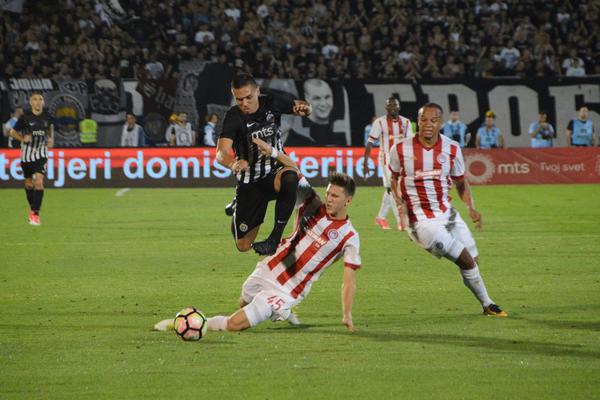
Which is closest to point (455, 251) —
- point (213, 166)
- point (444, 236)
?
point (444, 236)

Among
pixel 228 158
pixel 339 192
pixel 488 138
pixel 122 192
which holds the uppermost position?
pixel 228 158

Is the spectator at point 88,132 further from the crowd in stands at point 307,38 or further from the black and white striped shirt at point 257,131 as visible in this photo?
the black and white striped shirt at point 257,131

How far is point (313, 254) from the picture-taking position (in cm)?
856

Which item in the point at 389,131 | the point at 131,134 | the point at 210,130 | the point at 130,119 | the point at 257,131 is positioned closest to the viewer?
the point at 257,131

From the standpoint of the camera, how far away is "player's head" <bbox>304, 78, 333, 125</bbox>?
31.0m

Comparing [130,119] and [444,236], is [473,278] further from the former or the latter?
[130,119]

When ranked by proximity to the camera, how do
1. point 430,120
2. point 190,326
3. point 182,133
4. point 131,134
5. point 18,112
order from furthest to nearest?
point 182,133
point 131,134
point 18,112
point 430,120
point 190,326

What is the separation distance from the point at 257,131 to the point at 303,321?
1754mm

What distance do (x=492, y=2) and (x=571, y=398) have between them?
29.5 meters

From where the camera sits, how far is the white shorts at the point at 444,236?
962 centimetres

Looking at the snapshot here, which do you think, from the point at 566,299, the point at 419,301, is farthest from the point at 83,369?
the point at 566,299

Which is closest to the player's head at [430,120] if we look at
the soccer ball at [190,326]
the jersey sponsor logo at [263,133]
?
the jersey sponsor logo at [263,133]

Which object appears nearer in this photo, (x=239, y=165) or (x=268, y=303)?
(x=268, y=303)

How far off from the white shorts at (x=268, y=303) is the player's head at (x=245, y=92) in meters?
1.64
